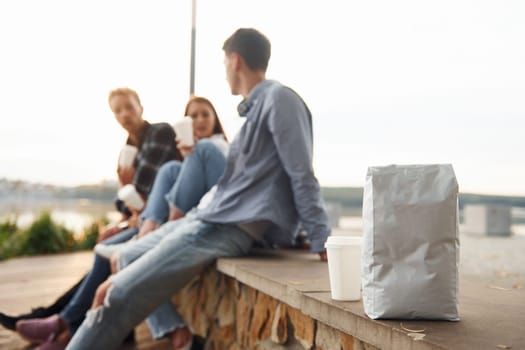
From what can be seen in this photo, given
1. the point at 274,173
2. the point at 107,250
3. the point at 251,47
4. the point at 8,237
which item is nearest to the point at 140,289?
the point at 274,173

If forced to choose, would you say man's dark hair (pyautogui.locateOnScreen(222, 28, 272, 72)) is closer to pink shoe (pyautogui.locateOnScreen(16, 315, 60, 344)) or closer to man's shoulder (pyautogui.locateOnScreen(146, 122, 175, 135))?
man's shoulder (pyautogui.locateOnScreen(146, 122, 175, 135))

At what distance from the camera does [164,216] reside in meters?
3.16

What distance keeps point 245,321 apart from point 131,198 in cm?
141

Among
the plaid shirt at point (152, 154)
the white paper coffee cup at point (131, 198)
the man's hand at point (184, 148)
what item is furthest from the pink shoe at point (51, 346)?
the man's hand at point (184, 148)

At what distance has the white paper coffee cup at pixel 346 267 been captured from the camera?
57.7 inches

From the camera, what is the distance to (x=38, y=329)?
3088mm

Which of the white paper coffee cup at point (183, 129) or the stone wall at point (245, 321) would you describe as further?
the white paper coffee cup at point (183, 129)

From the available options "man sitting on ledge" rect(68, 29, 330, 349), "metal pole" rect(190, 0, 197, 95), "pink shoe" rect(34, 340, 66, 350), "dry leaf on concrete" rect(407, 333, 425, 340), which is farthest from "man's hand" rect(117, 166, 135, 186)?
Answer: "dry leaf on concrete" rect(407, 333, 425, 340)

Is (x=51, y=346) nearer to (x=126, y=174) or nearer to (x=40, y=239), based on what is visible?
(x=126, y=174)

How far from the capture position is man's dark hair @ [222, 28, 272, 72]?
2625 millimetres

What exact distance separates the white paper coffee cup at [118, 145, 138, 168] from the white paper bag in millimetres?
2902

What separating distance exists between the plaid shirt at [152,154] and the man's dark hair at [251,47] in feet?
4.21

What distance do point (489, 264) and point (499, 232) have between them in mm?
8386

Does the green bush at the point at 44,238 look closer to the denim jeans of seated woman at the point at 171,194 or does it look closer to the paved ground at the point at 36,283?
the paved ground at the point at 36,283
